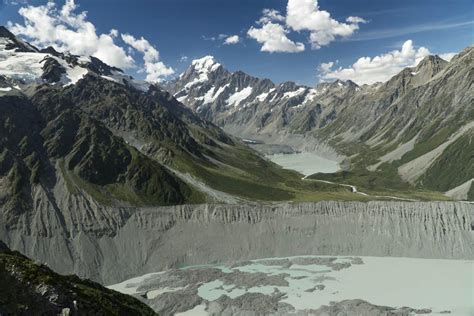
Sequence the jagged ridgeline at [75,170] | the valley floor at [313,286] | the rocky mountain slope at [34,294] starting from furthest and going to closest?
the jagged ridgeline at [75,170] → the valley floor at [313,286] → the rocky mountain slope at [34,294]

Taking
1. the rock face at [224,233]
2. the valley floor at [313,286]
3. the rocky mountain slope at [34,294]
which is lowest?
the valley floor at [313,286]

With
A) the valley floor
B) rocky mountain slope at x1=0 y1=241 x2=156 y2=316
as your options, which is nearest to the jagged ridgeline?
the valley floor

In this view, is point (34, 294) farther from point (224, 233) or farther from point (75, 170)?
point (75, 170)

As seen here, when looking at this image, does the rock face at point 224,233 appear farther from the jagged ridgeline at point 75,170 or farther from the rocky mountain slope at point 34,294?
the rocky mountain slope at point 34,294

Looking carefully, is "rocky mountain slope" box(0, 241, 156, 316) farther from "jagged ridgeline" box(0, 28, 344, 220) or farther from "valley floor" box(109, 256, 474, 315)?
"jagged ridgeline" box(0, 28, 344, 220)

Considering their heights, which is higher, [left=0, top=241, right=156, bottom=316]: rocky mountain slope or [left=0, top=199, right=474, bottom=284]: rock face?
[left=0, top=241, right=156, bottom=316]: rocky mountain slope

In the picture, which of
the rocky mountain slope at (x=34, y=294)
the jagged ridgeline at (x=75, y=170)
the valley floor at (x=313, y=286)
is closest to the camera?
the rocky mountain slope at (x=34, y=294)

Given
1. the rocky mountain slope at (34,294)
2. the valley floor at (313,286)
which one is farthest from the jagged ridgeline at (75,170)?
the rocky mountain slope at (34,294)

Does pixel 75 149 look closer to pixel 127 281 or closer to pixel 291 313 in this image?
pixel 127 281

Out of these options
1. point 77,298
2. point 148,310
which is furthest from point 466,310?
point 77,298
